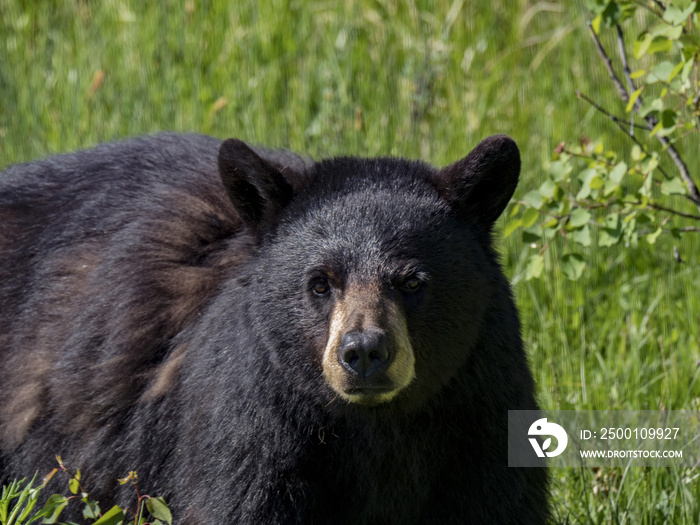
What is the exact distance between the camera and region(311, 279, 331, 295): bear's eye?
304 cm

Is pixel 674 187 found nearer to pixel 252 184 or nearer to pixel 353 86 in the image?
pixel 252 184

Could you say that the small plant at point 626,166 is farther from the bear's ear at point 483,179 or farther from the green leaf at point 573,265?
the bear's ear at point 483,179

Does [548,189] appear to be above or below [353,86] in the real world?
below

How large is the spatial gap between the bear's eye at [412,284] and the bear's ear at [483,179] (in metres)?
0.34

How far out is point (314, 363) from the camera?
3.03 m

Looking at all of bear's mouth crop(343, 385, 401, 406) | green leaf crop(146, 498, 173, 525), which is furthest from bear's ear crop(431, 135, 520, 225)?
green leaf crop(146, 498, 173, 525)

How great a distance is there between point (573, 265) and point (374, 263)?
1228mm

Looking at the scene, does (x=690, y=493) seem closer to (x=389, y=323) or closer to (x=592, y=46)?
(x=389, y=323)

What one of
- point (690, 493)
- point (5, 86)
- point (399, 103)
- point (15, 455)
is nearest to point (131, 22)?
point (5, 86)

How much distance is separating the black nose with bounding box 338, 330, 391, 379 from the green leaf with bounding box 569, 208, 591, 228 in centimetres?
129

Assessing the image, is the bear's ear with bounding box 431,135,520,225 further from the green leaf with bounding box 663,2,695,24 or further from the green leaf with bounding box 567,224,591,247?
the green leaf with bounding box 663,2,695,24

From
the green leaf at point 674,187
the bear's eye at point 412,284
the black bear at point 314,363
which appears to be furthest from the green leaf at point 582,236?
the bear's eye at point 412,284

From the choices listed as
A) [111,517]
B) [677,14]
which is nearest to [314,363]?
[111,517]

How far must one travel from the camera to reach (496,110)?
22.1 ft
